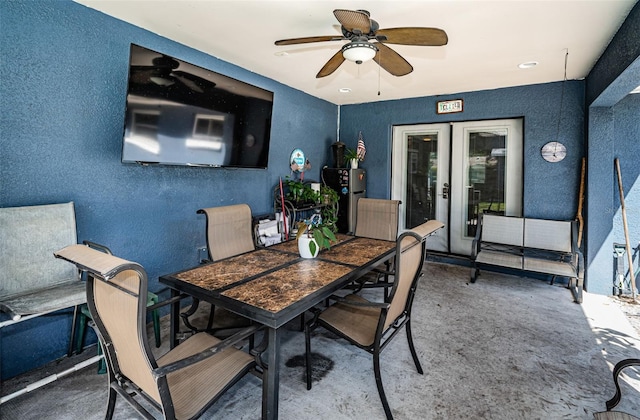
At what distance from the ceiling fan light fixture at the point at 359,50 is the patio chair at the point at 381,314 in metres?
1.14

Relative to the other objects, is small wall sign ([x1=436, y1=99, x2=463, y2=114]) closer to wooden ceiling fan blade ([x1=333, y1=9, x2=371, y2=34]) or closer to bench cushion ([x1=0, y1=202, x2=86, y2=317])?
wooden ceiling fan blade ([x1=333, y1=9, x2=371, y2=34])

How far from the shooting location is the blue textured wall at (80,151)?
203 centimetres

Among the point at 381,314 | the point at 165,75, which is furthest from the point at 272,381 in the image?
the point at 165,75

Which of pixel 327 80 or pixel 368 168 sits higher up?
pixel 327 80

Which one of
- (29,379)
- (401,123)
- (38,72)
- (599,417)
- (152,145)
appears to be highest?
(401,123)

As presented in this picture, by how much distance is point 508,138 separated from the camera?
4.34 m

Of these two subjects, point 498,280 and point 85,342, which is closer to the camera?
point 85,342

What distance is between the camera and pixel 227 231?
2.67 meters

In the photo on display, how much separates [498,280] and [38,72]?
482 centimetres

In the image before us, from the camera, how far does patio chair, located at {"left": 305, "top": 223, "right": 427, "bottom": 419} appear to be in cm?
171

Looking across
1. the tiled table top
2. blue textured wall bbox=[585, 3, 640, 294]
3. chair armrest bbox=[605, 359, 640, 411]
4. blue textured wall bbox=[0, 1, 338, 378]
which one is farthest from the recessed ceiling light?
blue textured wall bbox=[0, 1, 338, 378]

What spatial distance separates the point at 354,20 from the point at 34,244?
2329 millimetres

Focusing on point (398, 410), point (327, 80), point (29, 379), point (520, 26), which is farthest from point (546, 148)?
point (29, 379)

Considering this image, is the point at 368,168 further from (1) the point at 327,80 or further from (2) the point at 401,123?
(1) the point at 327,80
